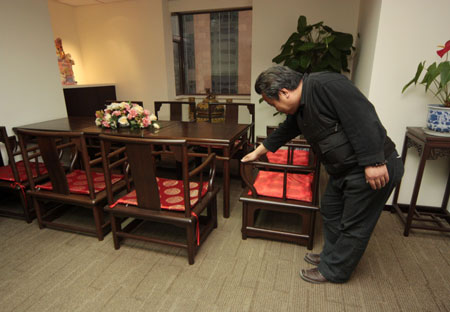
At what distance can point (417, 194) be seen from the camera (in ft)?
6.25

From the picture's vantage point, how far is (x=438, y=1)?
74.4 inches

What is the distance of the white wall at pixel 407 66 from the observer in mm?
1937

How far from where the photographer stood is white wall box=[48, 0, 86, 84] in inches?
167

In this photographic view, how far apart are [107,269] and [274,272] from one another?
1060 millimetres

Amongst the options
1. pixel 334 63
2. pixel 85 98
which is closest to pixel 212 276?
pixel 334 63

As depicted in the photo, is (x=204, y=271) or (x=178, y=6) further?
(x=178, y=6)

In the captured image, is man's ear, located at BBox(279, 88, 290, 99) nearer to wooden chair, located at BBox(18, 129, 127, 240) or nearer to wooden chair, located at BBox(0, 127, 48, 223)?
wooden chair, located at BBox(18, 129, 127, 240)

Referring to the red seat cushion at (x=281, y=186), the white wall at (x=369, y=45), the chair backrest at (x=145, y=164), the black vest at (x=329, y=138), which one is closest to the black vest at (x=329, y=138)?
the black vest at (x=329, y=138)

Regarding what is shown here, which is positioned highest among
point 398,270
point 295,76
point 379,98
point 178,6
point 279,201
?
point 178,6

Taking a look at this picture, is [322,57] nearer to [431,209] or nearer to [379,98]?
[379,98]

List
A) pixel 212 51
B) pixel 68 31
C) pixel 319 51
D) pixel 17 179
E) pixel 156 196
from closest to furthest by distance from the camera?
pixel 156 196, pixel 17 179, pixel 319 51, pixel 68 31, pixel 212 51

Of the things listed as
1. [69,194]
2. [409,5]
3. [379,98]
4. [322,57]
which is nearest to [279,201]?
[379,98]

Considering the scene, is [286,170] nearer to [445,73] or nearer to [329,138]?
[329,138]

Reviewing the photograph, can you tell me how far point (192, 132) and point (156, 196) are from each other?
3.09 feet
